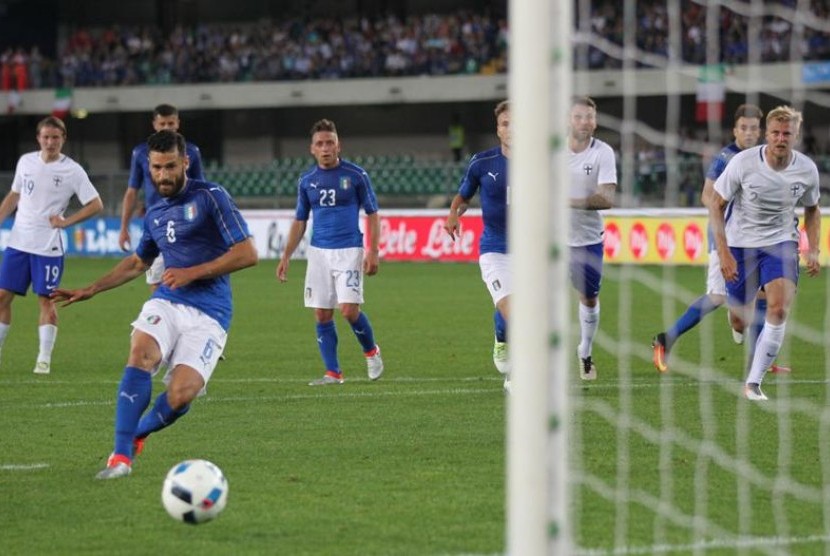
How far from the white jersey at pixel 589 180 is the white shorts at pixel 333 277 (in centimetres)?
170

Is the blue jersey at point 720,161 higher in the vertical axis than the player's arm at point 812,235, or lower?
higher

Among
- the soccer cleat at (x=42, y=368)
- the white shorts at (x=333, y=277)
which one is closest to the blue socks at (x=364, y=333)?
the white shorts at (x=333, y=277)

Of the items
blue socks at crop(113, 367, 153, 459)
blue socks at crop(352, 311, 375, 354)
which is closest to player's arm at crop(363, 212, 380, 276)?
blue socks at crop(352, 311, 375, 354)

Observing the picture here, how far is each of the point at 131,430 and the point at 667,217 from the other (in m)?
19.0

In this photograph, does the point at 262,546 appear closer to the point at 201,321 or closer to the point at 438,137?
the point at 201,321

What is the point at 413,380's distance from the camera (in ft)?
39.5

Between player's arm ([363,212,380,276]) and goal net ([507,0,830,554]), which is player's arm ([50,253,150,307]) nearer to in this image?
goal net ([507,0,830,554])

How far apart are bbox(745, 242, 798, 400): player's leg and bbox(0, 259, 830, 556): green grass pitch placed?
1.00 feet

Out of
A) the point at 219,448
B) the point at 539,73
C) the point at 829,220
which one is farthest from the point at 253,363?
the point at 829,220

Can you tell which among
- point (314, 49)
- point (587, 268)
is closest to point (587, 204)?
point (587, 268)

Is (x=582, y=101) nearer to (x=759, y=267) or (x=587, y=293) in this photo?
(x=759, y=267)

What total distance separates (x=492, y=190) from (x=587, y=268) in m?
1.25

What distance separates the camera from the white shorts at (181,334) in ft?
25.9

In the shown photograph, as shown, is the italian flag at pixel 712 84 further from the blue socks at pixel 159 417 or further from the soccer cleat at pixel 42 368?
the soccer cleat at pixel 42 368
